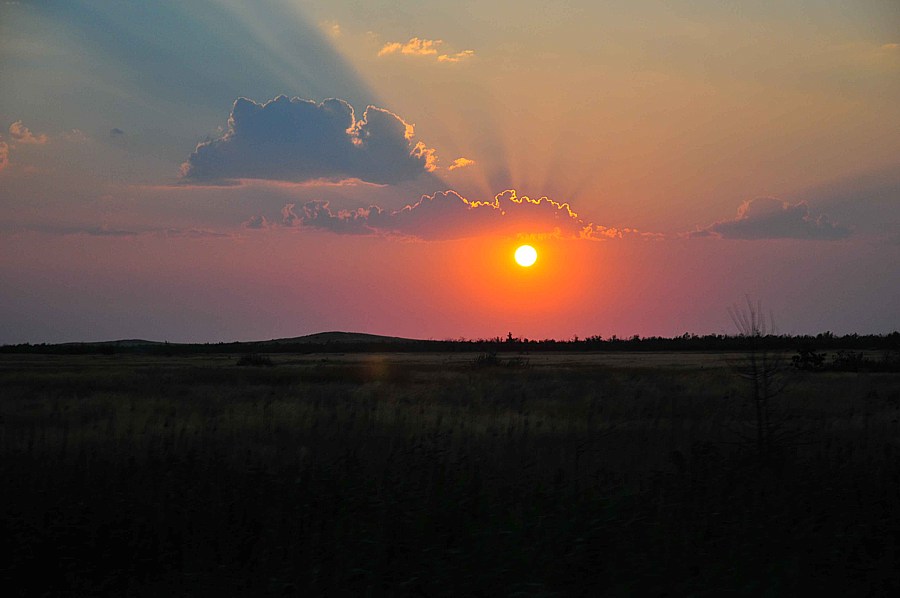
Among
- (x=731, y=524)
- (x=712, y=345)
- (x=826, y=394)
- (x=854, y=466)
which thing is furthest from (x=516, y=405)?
(x=712, y=345)

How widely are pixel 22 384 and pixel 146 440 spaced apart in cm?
2645

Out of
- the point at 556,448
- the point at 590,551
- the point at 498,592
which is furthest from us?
the point at 556,448

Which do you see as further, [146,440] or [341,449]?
[146,440]

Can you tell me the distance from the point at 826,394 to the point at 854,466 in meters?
16.5

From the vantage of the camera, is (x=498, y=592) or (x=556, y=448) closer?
(x=498, y=592)

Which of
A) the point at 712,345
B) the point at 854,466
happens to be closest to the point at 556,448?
the point at 854,466

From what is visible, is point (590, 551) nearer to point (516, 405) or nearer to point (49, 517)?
point (49, 517)

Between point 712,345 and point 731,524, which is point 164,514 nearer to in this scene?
point 731,524

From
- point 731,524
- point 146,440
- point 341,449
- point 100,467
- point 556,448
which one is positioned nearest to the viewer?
point 731,524

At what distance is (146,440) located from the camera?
13789 mm

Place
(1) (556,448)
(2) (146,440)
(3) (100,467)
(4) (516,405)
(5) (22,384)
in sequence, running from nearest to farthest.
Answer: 1. (3) (100,467)
2. (1) (556,448)
3. (2) (146,440)
4. (4) (516,405)
5. (5) (22,384)

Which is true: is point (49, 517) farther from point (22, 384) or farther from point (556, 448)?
point (22, 384)

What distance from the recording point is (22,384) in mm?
36281

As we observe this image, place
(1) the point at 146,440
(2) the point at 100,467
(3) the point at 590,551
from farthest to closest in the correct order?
1. (1) the point at 146,440
2. (2) the point at 100,467
3. (3) the point at 590,551
